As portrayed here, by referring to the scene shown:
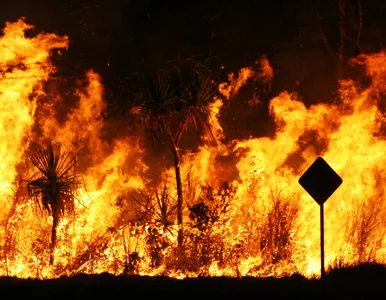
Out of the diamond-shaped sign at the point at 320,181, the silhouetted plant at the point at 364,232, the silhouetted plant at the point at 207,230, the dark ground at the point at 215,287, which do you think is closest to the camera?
the dark ground at the point at 215,287

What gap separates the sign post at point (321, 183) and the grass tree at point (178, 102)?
451cm

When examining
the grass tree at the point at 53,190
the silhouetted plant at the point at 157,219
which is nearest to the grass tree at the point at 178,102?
the silhouetted plant at the point at 157,219

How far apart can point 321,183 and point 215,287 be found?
2613mm

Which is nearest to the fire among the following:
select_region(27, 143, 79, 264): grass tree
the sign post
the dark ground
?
select_region(27, 143, 79, 264): grass tree

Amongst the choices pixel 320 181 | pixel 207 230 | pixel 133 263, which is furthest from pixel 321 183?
pixel 133 263

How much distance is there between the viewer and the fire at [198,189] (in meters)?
16.7

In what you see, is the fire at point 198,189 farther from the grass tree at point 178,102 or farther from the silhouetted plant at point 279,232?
the grass tree at point 178,102

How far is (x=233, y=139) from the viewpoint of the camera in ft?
67.3

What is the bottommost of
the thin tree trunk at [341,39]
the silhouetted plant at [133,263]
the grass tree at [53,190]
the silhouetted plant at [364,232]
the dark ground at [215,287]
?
the dark ground at [215,287]

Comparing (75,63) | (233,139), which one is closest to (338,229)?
(233,139)

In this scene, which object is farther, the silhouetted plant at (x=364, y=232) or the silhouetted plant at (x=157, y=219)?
the silhouetted plant at (x=157, y=219)

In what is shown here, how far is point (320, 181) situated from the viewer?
13.3 meters

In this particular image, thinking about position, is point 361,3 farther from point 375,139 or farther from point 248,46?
point 375,139

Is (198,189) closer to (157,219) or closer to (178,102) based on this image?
(157,219)
